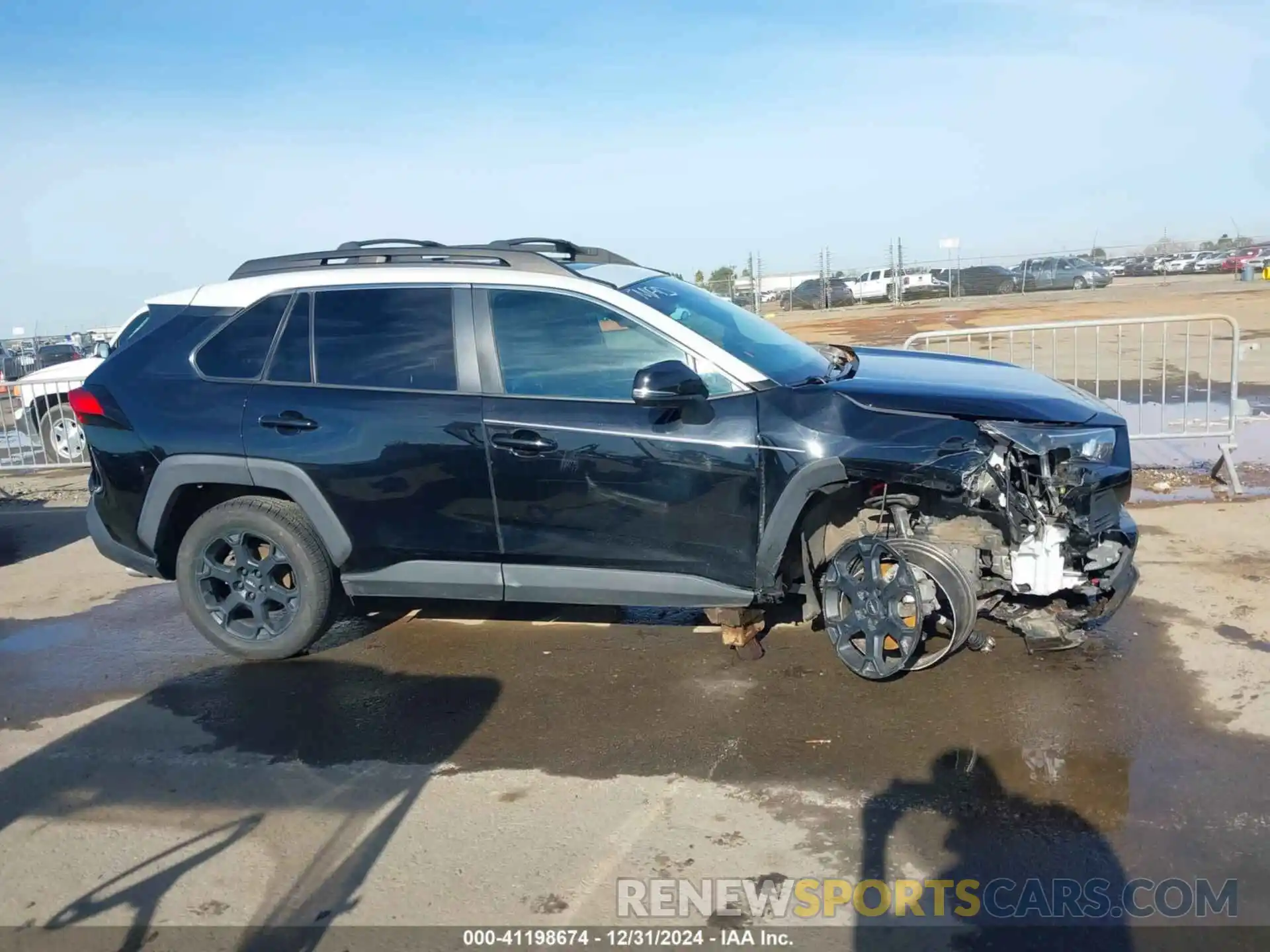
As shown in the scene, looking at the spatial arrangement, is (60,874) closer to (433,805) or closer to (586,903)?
(433,805)

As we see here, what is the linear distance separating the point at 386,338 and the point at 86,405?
1667mm

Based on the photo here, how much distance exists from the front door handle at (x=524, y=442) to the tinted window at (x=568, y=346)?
211 mm

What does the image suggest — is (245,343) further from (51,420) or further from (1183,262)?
(1183,262)

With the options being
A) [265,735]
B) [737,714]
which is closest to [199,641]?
[265,735]

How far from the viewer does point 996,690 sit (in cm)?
466

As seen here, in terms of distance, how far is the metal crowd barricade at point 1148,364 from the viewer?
8.09 m

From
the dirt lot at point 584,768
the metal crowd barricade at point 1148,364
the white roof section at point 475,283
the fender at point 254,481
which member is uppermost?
the white roof section at point 475,283

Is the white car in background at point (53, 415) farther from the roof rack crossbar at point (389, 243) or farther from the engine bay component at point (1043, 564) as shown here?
the engine bay component at point (1043, 564)

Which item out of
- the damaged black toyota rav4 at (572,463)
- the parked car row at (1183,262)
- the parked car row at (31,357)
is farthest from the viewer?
the parked car row at (1183,262)

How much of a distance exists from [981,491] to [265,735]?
3.28 meters

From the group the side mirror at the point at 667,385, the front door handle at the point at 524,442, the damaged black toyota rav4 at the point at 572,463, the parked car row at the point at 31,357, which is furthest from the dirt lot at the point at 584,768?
the parked car row at the point at 31,357

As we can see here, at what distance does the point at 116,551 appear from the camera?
546 centimetres
